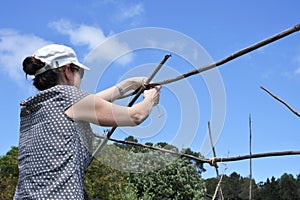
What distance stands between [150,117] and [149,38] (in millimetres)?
204

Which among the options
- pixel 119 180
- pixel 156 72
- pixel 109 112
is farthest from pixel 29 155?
pixel 119 180

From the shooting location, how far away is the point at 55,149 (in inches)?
35.4

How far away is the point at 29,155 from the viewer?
37.1 inches

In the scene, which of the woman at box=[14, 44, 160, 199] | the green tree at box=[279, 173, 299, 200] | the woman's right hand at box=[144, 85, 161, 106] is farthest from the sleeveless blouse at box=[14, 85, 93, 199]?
the green tree at box=[279, 173, 299, 200]

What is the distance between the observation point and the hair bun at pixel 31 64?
0.95 m

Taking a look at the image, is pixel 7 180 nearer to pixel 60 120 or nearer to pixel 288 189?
pixel 288 189

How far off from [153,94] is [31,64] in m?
0.25

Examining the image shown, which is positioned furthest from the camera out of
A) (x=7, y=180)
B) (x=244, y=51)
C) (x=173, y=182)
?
(x=7, y=180)

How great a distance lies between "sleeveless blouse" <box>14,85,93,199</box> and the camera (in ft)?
2.90

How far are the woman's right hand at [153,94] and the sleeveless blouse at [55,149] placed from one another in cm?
12

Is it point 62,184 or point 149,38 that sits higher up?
point 149,38

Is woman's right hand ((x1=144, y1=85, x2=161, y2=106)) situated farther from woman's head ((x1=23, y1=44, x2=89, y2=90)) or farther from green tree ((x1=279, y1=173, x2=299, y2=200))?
green tree ((x1=279, y1=173, x2=299, y2=200))

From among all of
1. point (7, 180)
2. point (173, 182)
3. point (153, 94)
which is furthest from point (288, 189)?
point (153, 94)

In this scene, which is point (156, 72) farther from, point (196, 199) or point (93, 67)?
point (196, 199)
